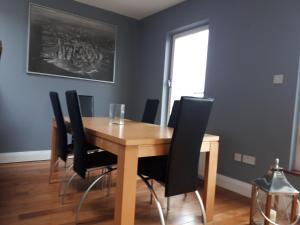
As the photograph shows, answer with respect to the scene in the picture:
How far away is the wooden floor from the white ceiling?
259 cm

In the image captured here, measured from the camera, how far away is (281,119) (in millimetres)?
2445

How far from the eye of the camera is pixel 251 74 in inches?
107

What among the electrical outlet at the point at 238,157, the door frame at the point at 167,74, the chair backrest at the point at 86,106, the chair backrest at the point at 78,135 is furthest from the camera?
the door frame at the point at 167,74

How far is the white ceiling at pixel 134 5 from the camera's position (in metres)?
3.72

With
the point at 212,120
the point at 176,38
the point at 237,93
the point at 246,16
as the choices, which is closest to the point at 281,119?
the point at 237,93

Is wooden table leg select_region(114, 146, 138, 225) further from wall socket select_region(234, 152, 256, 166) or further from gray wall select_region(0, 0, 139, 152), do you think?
gray wall select_region(0, 0, 139, 152)

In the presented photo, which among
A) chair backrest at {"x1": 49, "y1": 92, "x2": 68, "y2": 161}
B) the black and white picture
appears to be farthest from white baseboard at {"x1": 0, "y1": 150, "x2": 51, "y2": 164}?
chair backrest at {"x1": 49, "y1": 92, "x2": 68, "y2": 161}

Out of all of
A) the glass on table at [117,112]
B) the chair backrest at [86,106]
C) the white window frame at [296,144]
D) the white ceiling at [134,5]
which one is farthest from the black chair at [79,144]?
the white ceiling at [134,5]

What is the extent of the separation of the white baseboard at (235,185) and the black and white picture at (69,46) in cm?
237

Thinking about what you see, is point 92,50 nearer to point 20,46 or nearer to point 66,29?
point 66,29

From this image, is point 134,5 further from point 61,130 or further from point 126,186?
point 126,186

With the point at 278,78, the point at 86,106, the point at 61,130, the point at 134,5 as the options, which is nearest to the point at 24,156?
the point at 86,106

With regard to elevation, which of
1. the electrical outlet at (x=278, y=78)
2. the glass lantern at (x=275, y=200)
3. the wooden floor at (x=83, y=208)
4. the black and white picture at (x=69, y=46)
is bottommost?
the wooden floor at (x=83, y=208)

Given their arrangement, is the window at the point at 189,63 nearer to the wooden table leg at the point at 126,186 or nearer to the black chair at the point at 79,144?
the black chair at the point at 79,144
